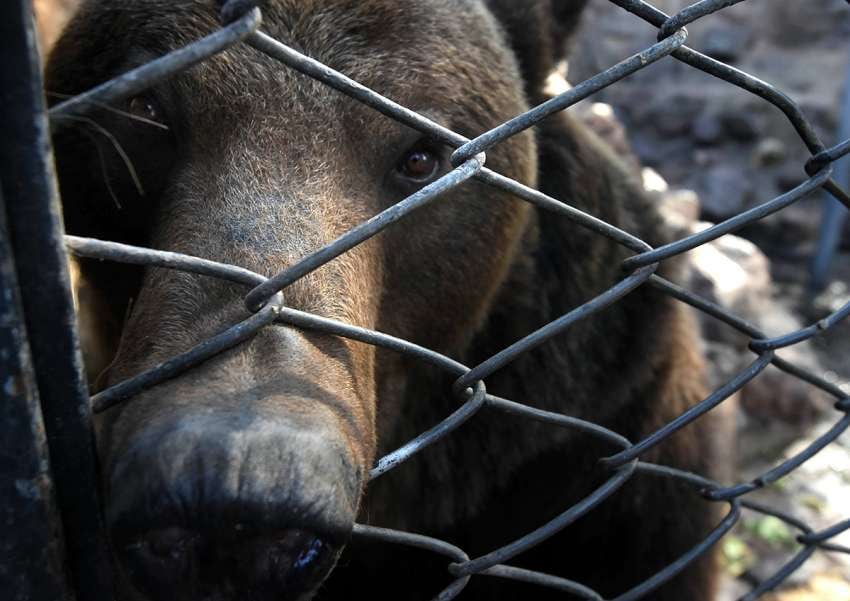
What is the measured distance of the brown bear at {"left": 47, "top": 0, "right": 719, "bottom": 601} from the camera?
115cm

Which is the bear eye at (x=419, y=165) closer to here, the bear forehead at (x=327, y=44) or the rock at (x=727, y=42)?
the bear forehead at (x=327, y=44)

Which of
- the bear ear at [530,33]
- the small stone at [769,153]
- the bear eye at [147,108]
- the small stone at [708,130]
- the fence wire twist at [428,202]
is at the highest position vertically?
the small stone at [708,130]

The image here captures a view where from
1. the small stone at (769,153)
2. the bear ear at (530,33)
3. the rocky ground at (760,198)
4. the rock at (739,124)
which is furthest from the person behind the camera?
the rock at (739,124)

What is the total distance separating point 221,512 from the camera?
109 centimetres

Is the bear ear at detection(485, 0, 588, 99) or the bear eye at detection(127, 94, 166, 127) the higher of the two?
the bear ear at detection(485, 0, 588, 99)

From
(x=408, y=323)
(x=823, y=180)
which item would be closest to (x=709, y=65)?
(x=823, y=180)

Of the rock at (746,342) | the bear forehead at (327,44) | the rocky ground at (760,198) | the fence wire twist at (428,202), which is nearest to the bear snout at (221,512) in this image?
the fence wire twist at (428,202)

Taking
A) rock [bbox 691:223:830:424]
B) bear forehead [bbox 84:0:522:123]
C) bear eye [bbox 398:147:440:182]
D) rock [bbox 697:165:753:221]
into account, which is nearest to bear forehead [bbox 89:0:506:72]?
bear forehead [bbox 84:0:522:123]

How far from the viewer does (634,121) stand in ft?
31.6

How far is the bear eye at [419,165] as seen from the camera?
6.82 ft

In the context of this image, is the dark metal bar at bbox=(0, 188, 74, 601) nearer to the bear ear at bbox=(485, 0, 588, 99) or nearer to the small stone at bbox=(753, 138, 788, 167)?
the bear ear at bbox=(485, 0, 588, 99)

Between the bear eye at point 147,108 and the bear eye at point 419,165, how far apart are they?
21.9 inches

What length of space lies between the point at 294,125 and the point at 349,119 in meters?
0.14

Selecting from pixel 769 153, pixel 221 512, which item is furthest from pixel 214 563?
pixel 769 153
